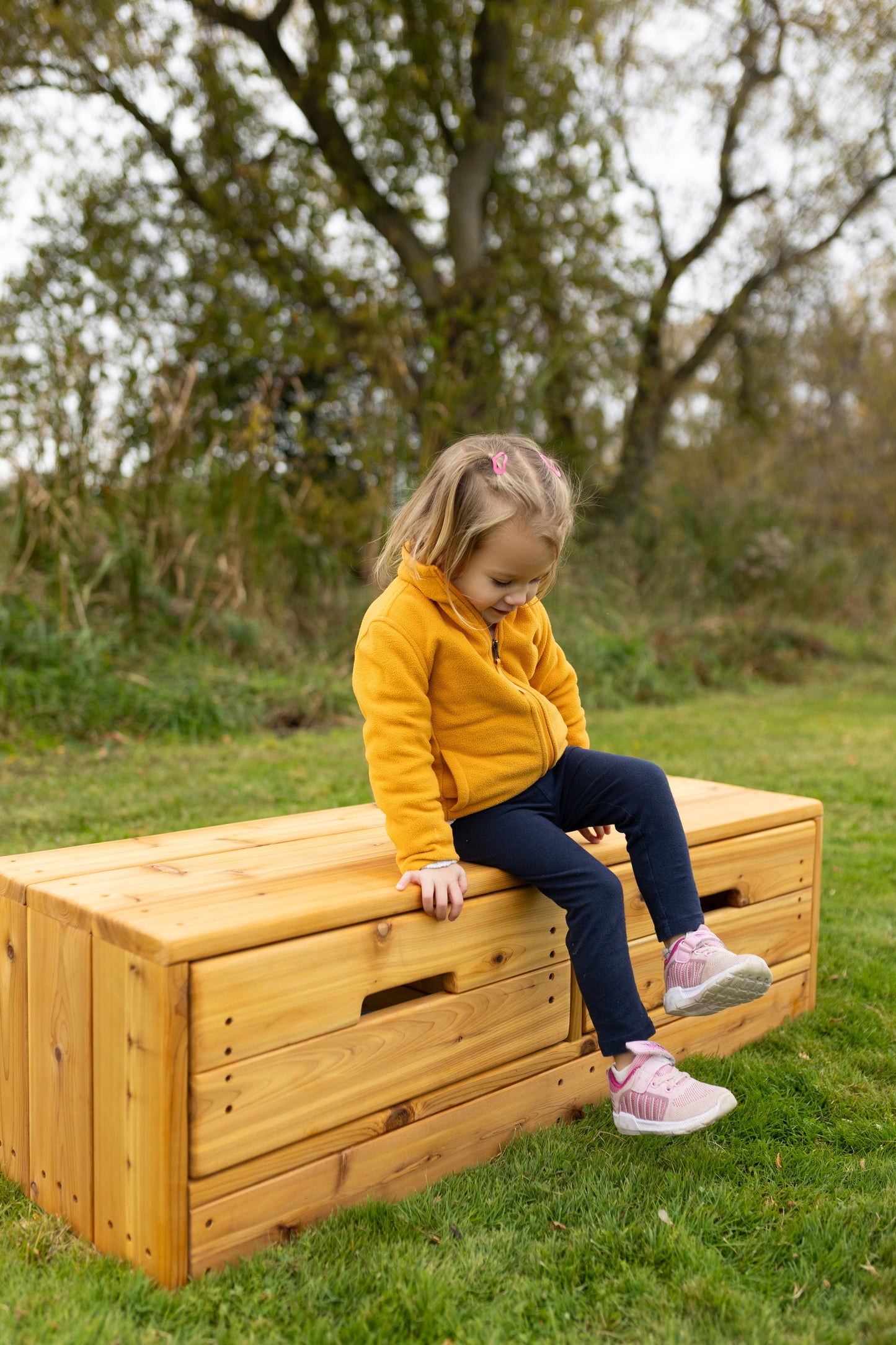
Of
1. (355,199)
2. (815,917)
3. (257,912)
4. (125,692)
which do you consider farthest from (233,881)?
(355,199)

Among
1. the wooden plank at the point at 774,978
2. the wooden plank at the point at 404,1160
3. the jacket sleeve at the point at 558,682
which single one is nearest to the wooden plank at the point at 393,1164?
the wooden plank at the point at 404,1160

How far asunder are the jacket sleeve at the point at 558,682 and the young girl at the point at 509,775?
0.67 feet

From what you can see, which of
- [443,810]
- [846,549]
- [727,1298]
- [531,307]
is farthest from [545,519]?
[846,549]

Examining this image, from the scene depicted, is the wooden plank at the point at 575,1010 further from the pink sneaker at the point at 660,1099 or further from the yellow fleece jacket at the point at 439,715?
the yellow fleece jacket at the point at 439,715

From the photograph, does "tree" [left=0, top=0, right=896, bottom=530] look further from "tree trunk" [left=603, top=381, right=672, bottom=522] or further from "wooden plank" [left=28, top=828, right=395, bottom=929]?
"wooden plank" [left=28, top=828, right=395, bottom=929]

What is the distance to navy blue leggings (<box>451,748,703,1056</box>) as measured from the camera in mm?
1988

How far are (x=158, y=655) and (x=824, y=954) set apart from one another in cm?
406

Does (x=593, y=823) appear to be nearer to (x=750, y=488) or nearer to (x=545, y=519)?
(x=545, y=519)

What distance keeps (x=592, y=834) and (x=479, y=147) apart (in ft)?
29.2

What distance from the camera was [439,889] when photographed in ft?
6.12

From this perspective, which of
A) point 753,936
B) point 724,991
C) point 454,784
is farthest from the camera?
point 753,936

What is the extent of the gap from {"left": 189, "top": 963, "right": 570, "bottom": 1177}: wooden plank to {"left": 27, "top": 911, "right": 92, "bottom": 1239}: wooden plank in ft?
0.73

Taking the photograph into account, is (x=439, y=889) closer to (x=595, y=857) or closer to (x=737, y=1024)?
(x=595, y=857)

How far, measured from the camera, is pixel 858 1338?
1.49m
